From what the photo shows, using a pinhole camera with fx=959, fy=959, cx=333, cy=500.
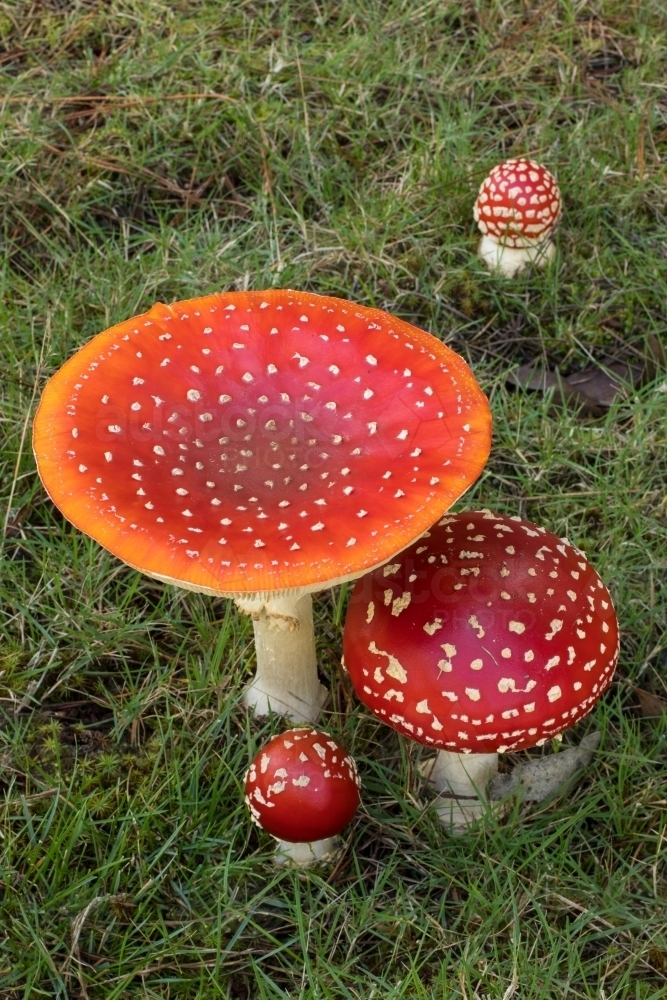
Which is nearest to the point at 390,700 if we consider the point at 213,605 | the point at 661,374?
the point at 213,605

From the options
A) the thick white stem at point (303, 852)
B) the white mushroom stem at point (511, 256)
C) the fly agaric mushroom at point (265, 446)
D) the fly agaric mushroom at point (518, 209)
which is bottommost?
the thick white stem at point (303, 852)

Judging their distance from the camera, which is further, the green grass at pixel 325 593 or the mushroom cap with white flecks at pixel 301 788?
the green grass at pixel 325 593

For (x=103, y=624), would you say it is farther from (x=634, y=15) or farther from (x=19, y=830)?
(x=634, y=15)

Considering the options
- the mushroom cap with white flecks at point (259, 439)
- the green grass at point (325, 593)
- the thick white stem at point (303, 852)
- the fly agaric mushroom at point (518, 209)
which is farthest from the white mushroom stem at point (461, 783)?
the fly agaric mushroom at point (518, 209)

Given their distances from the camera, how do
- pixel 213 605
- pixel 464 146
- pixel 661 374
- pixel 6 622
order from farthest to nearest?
1. pixel 464 146
2. pixel 661 374
3. pixel 213 605
4. pixel 6 622

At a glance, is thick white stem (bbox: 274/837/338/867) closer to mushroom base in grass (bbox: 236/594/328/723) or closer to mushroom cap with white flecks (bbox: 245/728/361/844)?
mushroom cap with white flecks (bbox: 245/728/361/844)

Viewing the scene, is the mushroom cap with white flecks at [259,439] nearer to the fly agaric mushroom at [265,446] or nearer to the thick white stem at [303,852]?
the fly agaric mushroom at [265,446]
